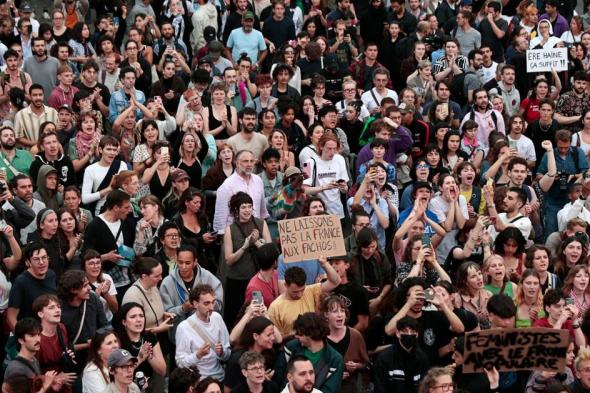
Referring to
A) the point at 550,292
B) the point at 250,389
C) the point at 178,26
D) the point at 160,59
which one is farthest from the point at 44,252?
the point at 178,26

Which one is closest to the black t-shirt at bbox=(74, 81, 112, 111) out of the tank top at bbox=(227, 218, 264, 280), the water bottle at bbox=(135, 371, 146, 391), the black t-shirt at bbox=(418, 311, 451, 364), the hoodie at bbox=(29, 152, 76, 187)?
the hoodie at bbox=(29, 152, 76, 187)

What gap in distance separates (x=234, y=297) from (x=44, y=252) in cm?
200

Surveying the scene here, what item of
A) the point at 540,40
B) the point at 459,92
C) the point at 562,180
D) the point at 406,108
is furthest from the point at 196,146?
the point at 540,40

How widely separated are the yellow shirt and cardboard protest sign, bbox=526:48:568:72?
25.7ft

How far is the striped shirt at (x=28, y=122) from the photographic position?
53.3 ft

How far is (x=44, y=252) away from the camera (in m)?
12.6

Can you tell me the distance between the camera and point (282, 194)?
14812 millimetres

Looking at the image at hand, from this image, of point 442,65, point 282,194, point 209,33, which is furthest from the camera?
point 209,33

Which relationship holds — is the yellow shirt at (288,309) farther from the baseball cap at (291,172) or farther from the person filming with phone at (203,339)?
the baseball cap at (291,172)

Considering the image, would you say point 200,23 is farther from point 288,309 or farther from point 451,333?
point 451,333

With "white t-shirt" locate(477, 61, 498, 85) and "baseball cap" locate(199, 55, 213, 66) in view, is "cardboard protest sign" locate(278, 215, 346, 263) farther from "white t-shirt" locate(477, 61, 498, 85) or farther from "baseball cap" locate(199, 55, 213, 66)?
"white t-shirt" locate(477, 61, 498, 85)

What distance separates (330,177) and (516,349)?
4406 millimetres

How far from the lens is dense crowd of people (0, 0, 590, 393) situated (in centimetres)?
1177

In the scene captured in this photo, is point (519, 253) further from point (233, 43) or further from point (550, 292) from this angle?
point (233, 43)
